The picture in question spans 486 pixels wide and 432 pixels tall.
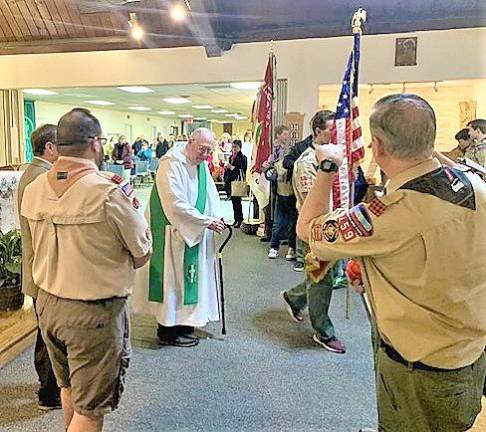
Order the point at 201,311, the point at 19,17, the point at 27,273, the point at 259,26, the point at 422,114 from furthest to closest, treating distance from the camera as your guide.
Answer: the point at 19,17, the point at 259,26, the point at 201,311, the point at 27,273, the point at 422,114

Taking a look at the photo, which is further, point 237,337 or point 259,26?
point 259,26

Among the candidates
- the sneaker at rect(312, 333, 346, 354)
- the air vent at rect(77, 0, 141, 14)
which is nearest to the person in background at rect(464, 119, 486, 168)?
the sneaker at rect(312, 333, 346, 354)

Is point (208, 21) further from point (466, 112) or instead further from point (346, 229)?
point (346, 229)

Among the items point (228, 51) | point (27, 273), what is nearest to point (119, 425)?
point (27, 273)

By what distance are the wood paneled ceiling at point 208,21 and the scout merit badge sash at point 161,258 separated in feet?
11.8

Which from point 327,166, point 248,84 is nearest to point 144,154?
point 248,84

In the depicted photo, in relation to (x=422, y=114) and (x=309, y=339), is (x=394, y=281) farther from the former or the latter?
(x=309, y=339)

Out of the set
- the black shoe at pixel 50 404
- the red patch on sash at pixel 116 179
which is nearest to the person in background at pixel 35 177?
the black shoe at pixel 50 404

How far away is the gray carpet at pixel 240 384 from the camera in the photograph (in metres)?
2.52

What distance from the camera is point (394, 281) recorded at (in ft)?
4.27

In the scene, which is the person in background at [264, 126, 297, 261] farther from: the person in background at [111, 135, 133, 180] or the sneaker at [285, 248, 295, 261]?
the person in background at [111, 135, 133, 180]

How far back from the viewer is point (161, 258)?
3.38 meters

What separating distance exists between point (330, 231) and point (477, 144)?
373 centimetres

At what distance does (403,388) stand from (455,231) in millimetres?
443
